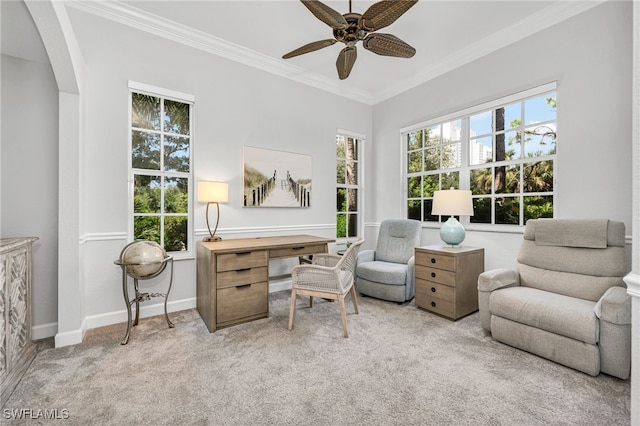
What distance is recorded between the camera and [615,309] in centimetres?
186

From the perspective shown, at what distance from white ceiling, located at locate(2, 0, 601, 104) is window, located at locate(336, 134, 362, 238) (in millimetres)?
1215

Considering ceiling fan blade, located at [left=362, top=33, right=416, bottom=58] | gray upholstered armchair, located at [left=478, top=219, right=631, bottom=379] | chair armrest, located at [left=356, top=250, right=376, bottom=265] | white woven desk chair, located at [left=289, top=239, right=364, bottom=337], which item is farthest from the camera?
chair armrest, located at [left=356, top=250, right=376, bottom=265]

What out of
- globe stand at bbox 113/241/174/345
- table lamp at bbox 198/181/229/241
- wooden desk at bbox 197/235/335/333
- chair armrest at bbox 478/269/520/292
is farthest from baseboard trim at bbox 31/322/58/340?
chair armrest at bbox 478/269/520/292

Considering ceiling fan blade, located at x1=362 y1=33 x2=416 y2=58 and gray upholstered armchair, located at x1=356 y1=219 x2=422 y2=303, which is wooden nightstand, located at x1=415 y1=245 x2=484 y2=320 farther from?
ceiling fan blade, located at x1=362 y1=33 x2=416 y2=58

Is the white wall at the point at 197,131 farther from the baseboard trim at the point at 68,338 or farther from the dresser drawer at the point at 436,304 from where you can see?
the dresser drawer at the point at 436,304

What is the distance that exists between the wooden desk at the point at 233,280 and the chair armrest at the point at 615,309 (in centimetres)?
256

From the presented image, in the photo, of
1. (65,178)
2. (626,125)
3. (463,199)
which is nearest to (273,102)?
(65,178)

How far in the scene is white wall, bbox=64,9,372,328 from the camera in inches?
108

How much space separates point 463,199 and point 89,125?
3.91 meters

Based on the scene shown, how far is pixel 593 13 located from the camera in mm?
2633

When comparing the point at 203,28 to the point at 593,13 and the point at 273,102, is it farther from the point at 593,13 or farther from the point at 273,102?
the point at 593,13

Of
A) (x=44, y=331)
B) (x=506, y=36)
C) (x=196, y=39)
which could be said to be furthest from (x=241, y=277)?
(x=506, y=36)

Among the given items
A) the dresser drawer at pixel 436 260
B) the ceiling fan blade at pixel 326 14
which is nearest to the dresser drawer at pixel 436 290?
the dresser drawer at pixel 436 260

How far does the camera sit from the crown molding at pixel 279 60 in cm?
275
